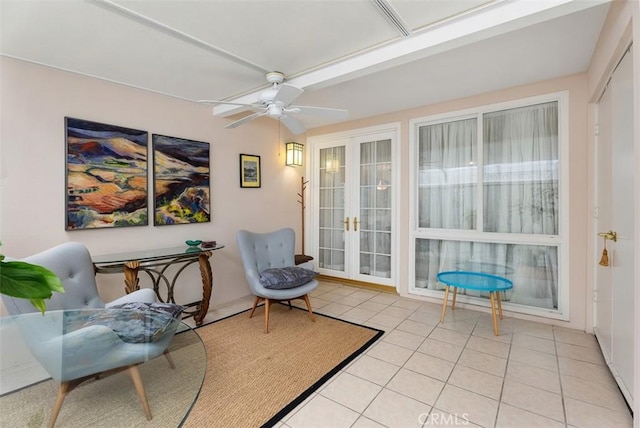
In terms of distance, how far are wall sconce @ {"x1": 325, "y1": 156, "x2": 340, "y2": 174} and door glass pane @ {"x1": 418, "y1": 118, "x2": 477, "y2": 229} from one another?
1363 millimetres

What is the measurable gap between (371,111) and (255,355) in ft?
11.0

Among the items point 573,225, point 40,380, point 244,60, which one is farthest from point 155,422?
point 573,225

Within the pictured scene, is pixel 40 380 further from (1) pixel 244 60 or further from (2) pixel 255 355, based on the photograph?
(1) pixel 244 60

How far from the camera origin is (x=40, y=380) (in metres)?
1.40

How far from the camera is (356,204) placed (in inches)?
182

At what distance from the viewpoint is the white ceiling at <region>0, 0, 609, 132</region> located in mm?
1863

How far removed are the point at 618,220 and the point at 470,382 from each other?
153cm

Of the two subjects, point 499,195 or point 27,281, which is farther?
point 499,195

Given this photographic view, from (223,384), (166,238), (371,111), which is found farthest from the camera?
(371,111)

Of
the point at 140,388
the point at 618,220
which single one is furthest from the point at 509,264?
the point at 140,388

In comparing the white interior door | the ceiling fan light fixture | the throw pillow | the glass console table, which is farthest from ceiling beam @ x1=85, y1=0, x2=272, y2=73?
the white interior door

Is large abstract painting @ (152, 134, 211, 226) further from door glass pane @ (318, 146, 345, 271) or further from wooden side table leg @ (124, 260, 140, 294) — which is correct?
door glass pane @ (318, 146, 345, 271)

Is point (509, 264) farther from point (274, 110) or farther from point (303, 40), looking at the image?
point (303, 40)

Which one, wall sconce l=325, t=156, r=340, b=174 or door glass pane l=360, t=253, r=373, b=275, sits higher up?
wall sconce l=325, t=156, r=340, b=174
